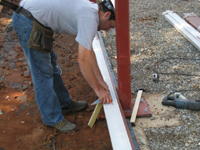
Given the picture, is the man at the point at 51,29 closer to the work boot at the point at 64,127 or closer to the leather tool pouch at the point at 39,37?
the leather tool pouch at the point at 39,37

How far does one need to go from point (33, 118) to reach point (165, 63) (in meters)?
2.66

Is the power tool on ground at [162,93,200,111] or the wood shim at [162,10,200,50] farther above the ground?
the wood shim at [162,10,200,50]

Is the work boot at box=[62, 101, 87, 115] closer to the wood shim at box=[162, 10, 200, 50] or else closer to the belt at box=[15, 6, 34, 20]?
the belt at box=[15, 6, 34, 20]

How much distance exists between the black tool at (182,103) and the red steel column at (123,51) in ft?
1.96

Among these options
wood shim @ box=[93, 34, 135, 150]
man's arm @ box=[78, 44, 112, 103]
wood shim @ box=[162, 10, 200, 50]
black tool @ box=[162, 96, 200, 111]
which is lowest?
black tool @ box=[162, 96, 200, 111]

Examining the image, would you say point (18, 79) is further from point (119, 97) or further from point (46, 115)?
point (119, 97)

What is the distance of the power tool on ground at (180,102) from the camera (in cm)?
291

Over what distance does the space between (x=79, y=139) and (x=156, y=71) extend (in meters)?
2.02

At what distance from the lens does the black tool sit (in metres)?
2.91

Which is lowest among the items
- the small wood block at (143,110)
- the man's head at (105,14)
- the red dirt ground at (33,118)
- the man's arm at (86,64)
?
the red dirt ground at (33,118)

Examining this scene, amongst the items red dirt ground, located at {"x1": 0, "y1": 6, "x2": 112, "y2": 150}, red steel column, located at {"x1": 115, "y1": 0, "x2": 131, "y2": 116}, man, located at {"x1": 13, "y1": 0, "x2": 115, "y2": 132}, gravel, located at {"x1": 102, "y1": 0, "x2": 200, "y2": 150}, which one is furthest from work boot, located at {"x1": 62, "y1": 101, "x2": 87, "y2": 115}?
gravel, located at {"x1": 102, "y1": 0, "x2": 200, "y2": 150}

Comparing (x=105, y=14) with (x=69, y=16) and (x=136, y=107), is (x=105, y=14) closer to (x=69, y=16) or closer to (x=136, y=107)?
(x=69, y=16)

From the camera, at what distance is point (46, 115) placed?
2807mm

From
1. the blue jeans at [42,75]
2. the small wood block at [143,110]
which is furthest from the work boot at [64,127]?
the small wood block at [143,110]
